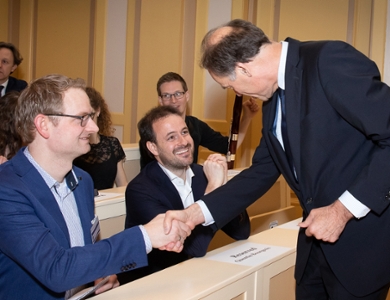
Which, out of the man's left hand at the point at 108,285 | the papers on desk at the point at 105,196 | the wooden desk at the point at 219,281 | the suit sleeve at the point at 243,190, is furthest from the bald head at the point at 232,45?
the papers on desk at the point at 105,196

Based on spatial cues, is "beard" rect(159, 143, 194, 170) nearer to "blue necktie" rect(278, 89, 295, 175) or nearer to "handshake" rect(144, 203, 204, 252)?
"handshake" rect(144, 203, 204, 252)

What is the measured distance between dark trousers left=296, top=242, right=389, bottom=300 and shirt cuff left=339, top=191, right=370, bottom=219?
0.25 meters

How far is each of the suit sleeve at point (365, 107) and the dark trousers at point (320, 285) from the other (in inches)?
11.5

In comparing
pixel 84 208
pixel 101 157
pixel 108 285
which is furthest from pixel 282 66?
pixel 101 157

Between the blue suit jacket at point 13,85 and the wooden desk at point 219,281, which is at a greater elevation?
the blue suit jacket at point 13,85

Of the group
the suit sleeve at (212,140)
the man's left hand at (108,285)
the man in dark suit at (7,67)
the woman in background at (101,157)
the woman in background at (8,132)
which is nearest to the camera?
the man's left hand at (108,285)

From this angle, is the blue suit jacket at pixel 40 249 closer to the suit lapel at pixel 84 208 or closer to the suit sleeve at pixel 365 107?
the suit lapel at pixel 84 208

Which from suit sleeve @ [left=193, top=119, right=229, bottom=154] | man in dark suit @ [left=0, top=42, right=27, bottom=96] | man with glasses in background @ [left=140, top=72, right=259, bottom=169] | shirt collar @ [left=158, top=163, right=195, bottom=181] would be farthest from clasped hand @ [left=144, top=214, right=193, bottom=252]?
man in dark suit @ [left=0, top=42, right=27, bottom=96]

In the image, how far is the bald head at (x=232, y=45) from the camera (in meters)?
1.67

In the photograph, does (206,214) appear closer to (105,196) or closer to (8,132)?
(105,196)

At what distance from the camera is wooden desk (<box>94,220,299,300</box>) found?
1649 millimetres

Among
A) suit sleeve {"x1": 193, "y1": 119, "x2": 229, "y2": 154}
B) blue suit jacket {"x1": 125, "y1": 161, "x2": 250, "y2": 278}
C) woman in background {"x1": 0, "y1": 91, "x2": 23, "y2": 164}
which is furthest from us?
suit sleeve {"x1": 193, "y1": 119, "x2": 229, "y2": 154}

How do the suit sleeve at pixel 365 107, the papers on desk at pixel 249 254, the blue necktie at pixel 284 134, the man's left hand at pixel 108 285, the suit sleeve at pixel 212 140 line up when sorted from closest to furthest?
the suit sleeve at pixel 365 107
the blue necktie at pixel 284 134
the papers on desk at pixel 249 254
the man's left hand at pixel 108 285
the suit sleeve at pixel 212 140

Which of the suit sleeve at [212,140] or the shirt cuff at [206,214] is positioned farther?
the suit sleeve at [212,140]
